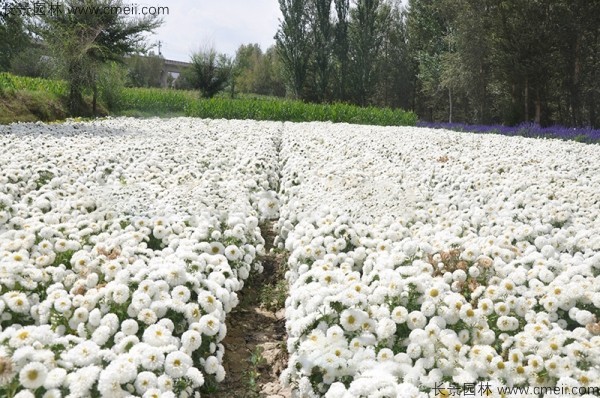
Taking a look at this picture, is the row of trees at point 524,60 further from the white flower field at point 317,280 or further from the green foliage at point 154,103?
the white flower field at point 317,280

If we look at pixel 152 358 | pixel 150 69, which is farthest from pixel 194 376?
pixel 150 69

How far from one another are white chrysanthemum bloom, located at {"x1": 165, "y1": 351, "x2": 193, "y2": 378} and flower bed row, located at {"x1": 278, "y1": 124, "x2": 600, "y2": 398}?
715 millimetres

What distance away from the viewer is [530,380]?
2.87 m

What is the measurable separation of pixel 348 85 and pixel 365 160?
96.7 feet

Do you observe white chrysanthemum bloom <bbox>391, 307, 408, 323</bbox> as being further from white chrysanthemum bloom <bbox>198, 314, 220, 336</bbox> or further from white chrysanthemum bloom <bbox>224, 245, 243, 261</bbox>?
white chrysanthemum bloom <bbox>224, 245, 243, 261</bbox>

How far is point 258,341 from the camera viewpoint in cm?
456

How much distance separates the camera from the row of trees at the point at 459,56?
24.8m

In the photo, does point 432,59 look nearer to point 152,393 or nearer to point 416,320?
point 416,320

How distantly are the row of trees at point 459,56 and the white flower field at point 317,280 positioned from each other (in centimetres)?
2045

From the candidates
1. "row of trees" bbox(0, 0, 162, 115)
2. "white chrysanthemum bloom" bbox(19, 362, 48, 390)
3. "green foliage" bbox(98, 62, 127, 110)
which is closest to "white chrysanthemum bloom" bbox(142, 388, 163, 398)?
"white chrysanthemum bloom" bbox(19, 362, 48, 390)

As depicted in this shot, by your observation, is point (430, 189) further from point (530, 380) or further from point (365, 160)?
point (530, 380)

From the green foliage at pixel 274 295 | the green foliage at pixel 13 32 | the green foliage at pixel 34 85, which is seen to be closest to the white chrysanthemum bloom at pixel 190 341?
the green foliage at pixel 274 295

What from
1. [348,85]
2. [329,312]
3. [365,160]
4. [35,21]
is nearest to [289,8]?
[348,85]

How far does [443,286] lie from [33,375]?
2.66 metres
